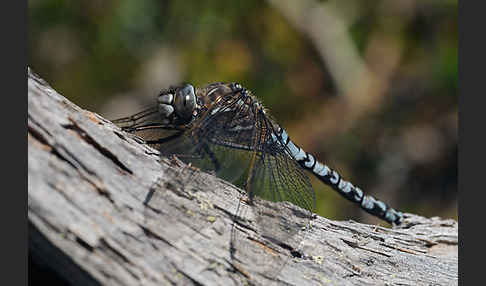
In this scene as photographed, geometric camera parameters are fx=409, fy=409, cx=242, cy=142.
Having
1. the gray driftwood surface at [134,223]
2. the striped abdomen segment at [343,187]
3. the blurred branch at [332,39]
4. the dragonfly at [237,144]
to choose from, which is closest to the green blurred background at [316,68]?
the blurred branch at [332,39]

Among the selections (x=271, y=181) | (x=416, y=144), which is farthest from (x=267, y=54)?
(x=271, y=181)

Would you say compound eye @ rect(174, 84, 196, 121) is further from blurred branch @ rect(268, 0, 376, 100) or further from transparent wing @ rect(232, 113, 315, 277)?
blurred branch @ rect(268, 0, 376, 100)

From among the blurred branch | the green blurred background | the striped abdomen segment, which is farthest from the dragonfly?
the blurred branch

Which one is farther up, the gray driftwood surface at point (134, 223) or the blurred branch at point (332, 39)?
the blurred branch at point (332, 39)

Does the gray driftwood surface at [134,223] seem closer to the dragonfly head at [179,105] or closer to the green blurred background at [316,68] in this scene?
the dragonfly head at [179,105]

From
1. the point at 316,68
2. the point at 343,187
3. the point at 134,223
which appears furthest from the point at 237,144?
the point at 316,68

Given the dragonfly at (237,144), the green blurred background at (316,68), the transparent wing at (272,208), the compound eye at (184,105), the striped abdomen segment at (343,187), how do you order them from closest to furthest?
the transparent wing at (272,208) < the dragonfly at (237,144) < the compound eye at (184,105) < the striped abdomen segment at (343,187) < the green blurred background at (316,68)
